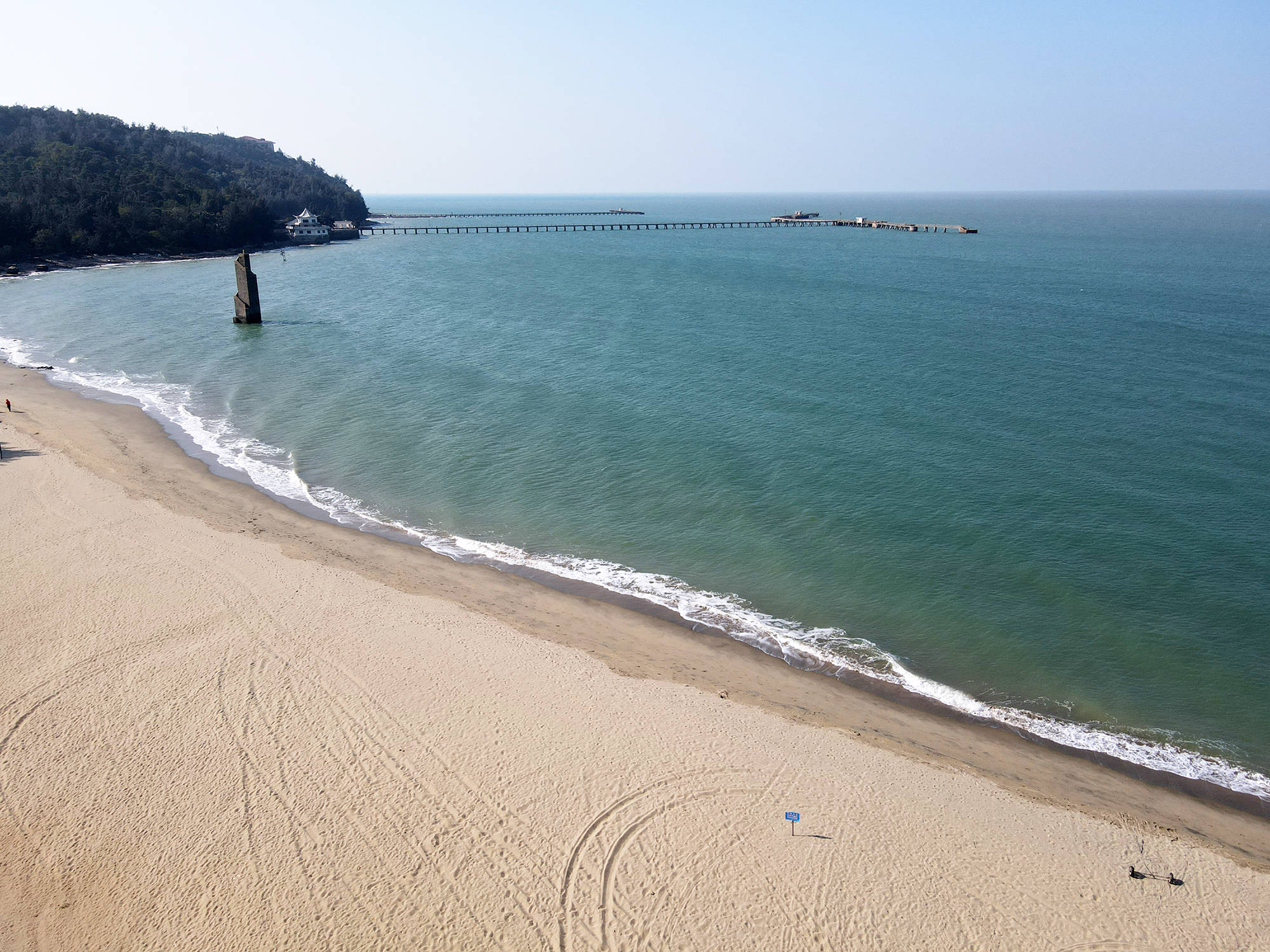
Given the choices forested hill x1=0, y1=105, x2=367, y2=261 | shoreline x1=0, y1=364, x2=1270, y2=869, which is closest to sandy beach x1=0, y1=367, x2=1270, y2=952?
shoreline x1=0, y1=364, x2=1270, y2=869

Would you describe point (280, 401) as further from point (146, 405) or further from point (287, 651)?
point (287, 651)

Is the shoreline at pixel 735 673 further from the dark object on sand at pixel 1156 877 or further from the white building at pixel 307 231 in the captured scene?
the white building at pixel 307 231

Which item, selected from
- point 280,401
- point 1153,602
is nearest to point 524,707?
point 1153,602

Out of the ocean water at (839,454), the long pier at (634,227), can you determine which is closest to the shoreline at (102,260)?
the ocean water at (839,454)

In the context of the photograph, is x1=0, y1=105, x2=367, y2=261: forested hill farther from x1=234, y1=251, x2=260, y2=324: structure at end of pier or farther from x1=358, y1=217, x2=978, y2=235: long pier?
x1=234, y1=251, x2=260, y2=324: structure at end of pier

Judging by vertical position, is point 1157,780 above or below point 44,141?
below
